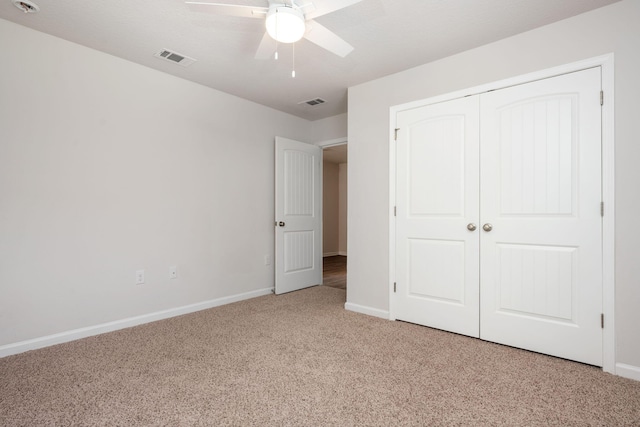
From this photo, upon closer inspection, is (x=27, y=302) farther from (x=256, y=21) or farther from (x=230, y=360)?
(x=256, y=21)

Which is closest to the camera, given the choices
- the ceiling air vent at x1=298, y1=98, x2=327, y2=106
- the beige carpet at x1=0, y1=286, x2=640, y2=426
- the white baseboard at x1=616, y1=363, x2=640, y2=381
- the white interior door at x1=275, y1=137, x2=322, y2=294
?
the beige carpet at x1=0, y1=286, x2=640, y2=426

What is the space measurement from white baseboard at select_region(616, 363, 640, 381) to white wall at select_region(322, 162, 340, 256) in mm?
6378

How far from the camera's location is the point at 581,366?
2.16m

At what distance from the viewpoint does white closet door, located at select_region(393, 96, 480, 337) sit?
271 centimetres

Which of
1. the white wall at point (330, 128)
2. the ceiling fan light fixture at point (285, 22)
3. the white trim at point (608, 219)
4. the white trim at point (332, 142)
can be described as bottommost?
the white trim at point (608, 219)

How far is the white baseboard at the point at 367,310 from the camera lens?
3189 mm

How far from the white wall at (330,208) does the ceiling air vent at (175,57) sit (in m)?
5.40

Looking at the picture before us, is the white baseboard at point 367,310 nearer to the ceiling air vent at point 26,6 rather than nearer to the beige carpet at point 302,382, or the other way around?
the beige carpet at point 302,382

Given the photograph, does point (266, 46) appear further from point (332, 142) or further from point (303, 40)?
point (332, 142)

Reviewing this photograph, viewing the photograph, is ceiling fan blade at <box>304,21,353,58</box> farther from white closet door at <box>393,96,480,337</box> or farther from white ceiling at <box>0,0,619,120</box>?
white closet door at <box>393,96,480,337</box>

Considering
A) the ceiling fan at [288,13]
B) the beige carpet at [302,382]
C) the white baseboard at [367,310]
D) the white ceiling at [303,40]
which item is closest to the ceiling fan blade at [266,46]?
the ceiling fan at [288,13]

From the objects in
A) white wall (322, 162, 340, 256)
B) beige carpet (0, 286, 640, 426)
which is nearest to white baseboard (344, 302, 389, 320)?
beige carpet (0, 286, 640, 426)

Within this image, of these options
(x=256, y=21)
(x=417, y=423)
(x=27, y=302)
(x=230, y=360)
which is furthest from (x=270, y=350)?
(x=256, y=21)

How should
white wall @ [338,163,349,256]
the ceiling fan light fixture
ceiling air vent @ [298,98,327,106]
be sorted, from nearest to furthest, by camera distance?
the ceiling fan light fixture
ceiling air vent @ [298,98,327,106]
white wall @ [338,163,349,256]
